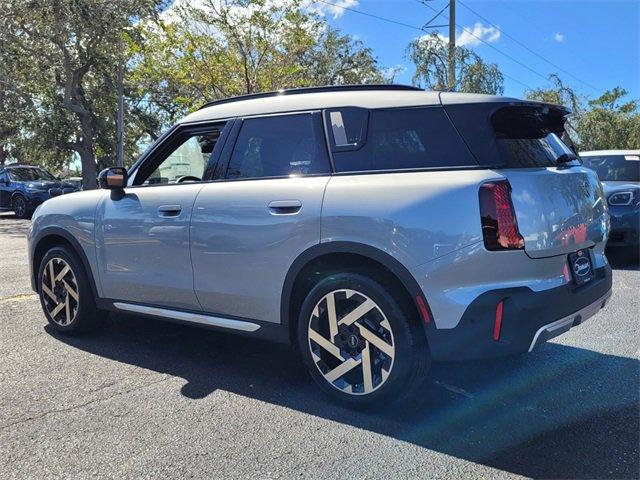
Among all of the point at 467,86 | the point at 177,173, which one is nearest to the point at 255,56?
the point at 467,86

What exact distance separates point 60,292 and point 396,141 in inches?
130

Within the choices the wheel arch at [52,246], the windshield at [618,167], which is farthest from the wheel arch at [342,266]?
the windshield at [618,167]

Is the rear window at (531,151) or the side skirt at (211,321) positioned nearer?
the rear window at (531,151)

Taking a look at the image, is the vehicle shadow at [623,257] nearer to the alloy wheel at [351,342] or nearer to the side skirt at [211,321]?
the alloy wheel at [351,342]

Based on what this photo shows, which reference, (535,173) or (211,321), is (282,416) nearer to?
(211,321)

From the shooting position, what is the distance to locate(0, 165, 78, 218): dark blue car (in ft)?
60.2

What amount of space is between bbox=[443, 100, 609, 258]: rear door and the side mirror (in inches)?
101

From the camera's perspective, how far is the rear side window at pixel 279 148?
364 cm

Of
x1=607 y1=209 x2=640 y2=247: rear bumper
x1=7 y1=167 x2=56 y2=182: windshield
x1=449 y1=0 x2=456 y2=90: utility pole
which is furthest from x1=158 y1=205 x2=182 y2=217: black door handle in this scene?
x1=7 y1=167 x2=56 y2=182: windshield

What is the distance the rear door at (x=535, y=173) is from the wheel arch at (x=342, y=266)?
0.65 metres

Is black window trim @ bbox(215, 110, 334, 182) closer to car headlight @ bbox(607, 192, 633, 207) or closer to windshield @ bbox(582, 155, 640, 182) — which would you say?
car headlight @ bbox(607, 192, 633, 207)

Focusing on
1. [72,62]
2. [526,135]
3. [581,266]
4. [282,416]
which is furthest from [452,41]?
[282,416]

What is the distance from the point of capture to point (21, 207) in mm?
18703

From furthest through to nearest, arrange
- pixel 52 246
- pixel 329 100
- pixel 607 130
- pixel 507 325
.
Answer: pixel 607 130, pixel 52 246, pixel 329 100, pixel 507 325
